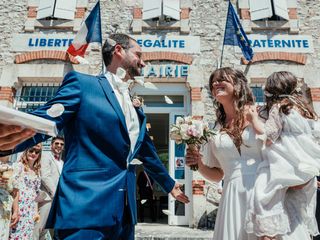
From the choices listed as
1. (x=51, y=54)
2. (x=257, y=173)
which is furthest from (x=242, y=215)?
(x=51, y=54)

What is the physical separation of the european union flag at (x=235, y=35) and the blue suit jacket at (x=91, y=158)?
5804 millimetres

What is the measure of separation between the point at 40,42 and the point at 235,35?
16.3 feet

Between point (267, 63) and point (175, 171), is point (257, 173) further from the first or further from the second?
point (267, 63)

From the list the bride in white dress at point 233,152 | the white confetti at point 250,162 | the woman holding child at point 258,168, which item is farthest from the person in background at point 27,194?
the white confetti at point 250,162

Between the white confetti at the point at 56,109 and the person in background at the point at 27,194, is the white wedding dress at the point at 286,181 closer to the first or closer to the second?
the white confetti at the point at 56,109

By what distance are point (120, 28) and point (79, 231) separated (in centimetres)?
698

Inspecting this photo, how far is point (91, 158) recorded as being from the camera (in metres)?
1.78

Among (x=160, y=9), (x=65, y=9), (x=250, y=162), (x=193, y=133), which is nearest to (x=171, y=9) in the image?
(x=160, y=9)

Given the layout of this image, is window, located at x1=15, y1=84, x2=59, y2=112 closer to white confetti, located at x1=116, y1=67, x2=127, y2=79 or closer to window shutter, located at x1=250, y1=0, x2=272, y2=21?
window shutter, located at x1=250, y1=0, x2=272, y2=21

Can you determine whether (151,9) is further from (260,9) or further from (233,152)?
(233,152)

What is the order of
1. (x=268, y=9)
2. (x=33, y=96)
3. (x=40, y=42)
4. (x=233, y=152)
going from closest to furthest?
(x=233, y=152) < (x=33, y=96) < (x=40, y=42) < (x=268, y=9)

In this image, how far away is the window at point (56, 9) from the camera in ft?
25.4

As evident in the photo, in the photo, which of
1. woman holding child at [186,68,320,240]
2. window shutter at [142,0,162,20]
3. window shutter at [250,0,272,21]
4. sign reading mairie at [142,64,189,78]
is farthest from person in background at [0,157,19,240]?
window shutter at [250,0,272,21]

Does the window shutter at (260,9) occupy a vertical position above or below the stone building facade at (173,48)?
above
